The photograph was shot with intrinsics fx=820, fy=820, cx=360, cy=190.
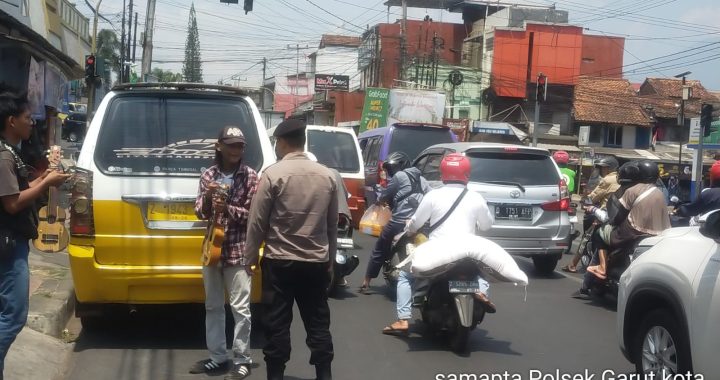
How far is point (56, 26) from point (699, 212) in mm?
18494

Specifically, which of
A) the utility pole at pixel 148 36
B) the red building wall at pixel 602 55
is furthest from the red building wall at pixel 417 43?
the utility pole at pixel 148 36

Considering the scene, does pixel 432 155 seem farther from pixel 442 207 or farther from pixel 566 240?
pixel 442 207

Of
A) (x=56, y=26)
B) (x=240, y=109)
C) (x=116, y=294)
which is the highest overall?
(x=56, y=26)

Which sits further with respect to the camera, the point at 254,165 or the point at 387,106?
the point at 387,106

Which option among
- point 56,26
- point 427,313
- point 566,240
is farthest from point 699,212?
point 56,26

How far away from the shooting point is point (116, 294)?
6520mm

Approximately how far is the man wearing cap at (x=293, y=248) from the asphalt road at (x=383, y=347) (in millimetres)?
876

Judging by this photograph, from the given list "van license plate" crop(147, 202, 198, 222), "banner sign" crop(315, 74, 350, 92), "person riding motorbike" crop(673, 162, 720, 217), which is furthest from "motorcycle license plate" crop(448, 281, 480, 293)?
"banner sign" crop(315, 74, 350, 92)

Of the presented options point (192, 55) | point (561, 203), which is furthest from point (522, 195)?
point (192, 55)

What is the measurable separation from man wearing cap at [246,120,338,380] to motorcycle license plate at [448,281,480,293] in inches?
65.1

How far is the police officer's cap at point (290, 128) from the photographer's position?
5516 mm

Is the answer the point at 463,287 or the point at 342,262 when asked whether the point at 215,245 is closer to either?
the point at 463,287

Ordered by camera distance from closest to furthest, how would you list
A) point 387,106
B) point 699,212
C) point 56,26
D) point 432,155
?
point 699,212 < point 432,155 < point 56,26 < point 387,106

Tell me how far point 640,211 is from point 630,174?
0.44 m
